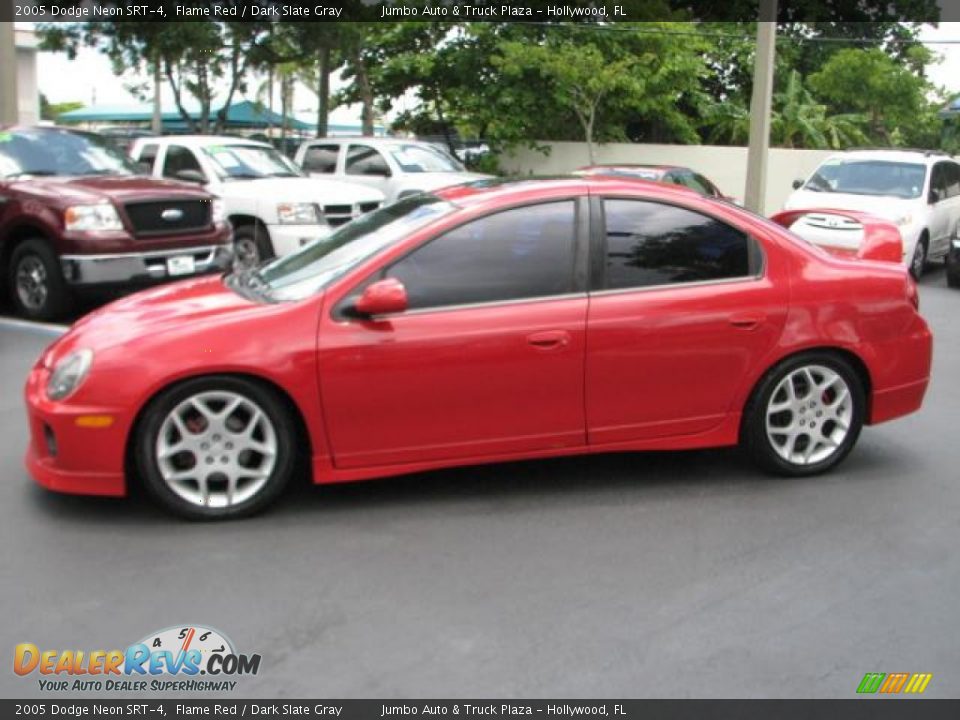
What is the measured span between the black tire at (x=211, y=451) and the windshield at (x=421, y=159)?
12.3m

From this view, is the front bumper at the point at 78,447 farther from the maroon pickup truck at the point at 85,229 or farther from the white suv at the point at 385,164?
the white suv at the point at 385,164

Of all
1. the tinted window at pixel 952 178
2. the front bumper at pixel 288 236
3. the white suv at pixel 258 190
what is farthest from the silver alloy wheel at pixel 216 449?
the tinted window at pixel 952 178

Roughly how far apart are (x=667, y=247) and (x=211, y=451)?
233cm

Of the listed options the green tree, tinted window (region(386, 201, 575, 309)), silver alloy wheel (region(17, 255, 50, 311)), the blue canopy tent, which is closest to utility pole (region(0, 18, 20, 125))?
silver alloy wheel (region(17, 255, 50, 311))

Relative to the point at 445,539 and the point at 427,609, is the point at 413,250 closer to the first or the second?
the point at 445,539

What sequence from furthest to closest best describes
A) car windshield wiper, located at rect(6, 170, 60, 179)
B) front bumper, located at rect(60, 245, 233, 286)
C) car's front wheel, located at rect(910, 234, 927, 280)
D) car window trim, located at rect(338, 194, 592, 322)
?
car's front wheel, located at rect(910, 234, 927, 280)
car windshield wiper, located at rect(6, 170, 60, 179)
front bumper, located at rect(60, 245, 233, 286)
car window trim, located at rect(338, 194, 592, 322)

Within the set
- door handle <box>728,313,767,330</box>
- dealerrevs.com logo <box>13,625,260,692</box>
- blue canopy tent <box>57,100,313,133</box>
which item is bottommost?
dealerrevs.com logo <box>13,625,260,692</box>

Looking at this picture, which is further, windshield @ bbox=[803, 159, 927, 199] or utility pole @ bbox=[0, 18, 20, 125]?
windshield @ bbox=[803, 159, 927, 199]

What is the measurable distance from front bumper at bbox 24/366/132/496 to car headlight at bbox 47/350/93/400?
47 millimetres

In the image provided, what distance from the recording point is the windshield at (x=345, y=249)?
5.07 metres

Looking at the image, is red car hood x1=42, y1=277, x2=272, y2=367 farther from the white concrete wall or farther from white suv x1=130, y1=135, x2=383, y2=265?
the white concrete wall

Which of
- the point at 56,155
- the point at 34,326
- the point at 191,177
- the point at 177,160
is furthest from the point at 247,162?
the point at 34,326

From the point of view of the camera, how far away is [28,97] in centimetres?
4853

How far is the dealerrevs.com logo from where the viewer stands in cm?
348
